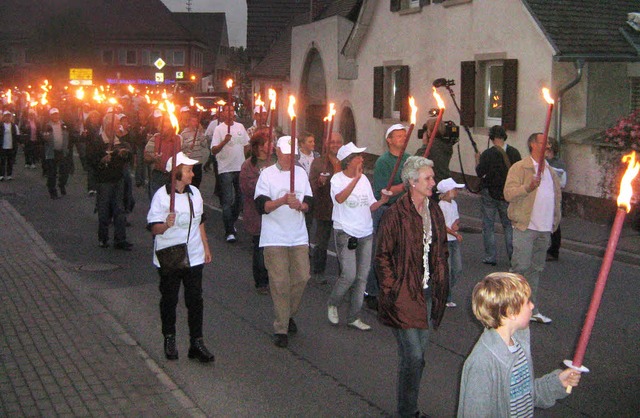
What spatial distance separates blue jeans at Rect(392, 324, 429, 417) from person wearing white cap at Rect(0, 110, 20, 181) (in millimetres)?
18710

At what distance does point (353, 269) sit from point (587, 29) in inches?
439

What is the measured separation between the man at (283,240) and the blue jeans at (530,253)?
1941mm

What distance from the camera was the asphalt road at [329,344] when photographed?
21.2 ft

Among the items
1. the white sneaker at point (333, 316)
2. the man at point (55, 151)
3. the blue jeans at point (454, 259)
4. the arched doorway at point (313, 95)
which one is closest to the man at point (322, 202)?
the blue jeans at point (454, 259)

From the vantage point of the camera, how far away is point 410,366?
5.71 metres

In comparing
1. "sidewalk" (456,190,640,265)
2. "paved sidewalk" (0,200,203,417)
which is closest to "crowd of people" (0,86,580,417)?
"paved sidewalk" (0,200,203,417)

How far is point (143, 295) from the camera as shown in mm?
9953

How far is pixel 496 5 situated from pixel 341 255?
11.7 m

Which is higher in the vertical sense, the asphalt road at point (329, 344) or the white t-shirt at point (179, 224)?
the white t-shirt at point (179, 224)

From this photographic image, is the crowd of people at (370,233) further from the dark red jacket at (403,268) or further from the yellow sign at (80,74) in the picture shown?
the yellow sign at (80,74)

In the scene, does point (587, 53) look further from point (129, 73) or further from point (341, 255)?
point (129, 73)

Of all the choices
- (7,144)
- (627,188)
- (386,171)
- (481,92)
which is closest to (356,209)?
(386,171)

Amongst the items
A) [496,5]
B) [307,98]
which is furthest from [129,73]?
[496,5]

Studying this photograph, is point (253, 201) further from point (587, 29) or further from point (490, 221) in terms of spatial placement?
point (587, 29)
